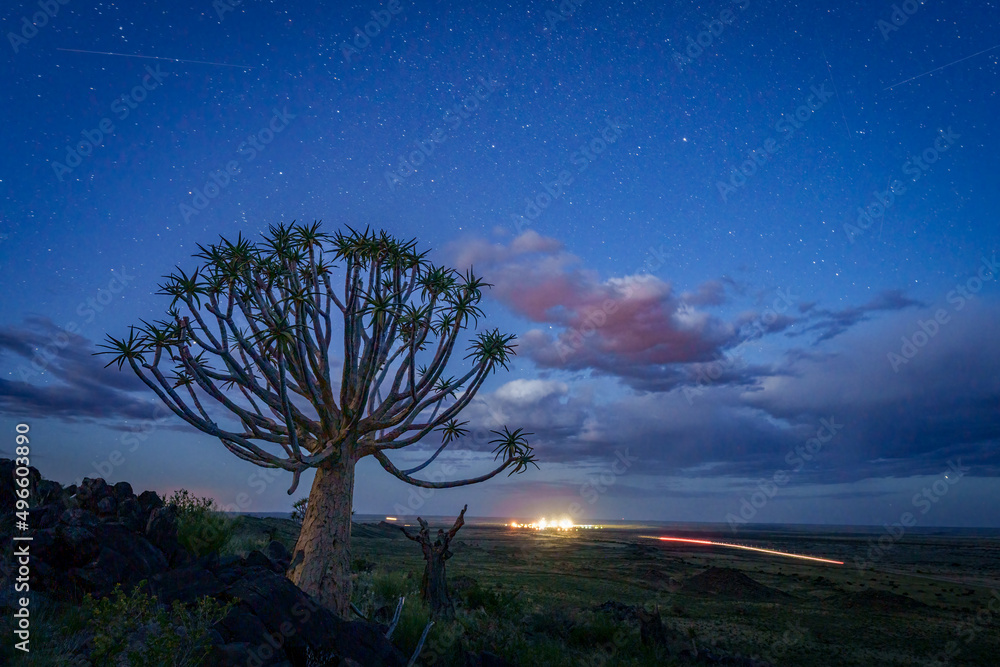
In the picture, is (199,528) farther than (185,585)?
Yes

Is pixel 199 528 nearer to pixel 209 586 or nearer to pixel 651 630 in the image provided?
pixel 209 586

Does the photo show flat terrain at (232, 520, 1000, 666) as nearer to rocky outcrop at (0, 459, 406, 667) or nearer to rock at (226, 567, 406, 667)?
rock at (226, 567, 406, 667)

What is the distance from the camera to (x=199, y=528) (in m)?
14.1

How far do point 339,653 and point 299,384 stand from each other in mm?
5085

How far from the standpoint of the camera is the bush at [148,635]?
516cm

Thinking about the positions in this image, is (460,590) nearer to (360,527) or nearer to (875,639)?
(875,639)

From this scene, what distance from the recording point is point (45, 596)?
24.9 ft

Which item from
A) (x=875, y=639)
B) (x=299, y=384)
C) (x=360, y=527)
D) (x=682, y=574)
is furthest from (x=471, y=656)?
(x=360, y=527)

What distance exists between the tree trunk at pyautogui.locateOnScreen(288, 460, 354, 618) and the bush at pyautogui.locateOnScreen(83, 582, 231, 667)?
106 inches

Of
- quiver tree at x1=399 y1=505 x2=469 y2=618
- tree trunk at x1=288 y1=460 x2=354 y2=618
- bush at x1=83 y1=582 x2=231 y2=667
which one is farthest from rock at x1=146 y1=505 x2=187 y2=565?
quiver tree at x1=399 y1=505 x2=469 y2=618

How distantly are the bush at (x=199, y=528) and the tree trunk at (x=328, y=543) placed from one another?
399 cm

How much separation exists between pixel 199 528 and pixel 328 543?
6583 mm

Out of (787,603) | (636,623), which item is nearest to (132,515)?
(636,623)

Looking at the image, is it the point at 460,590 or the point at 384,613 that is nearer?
the point at 384,613
